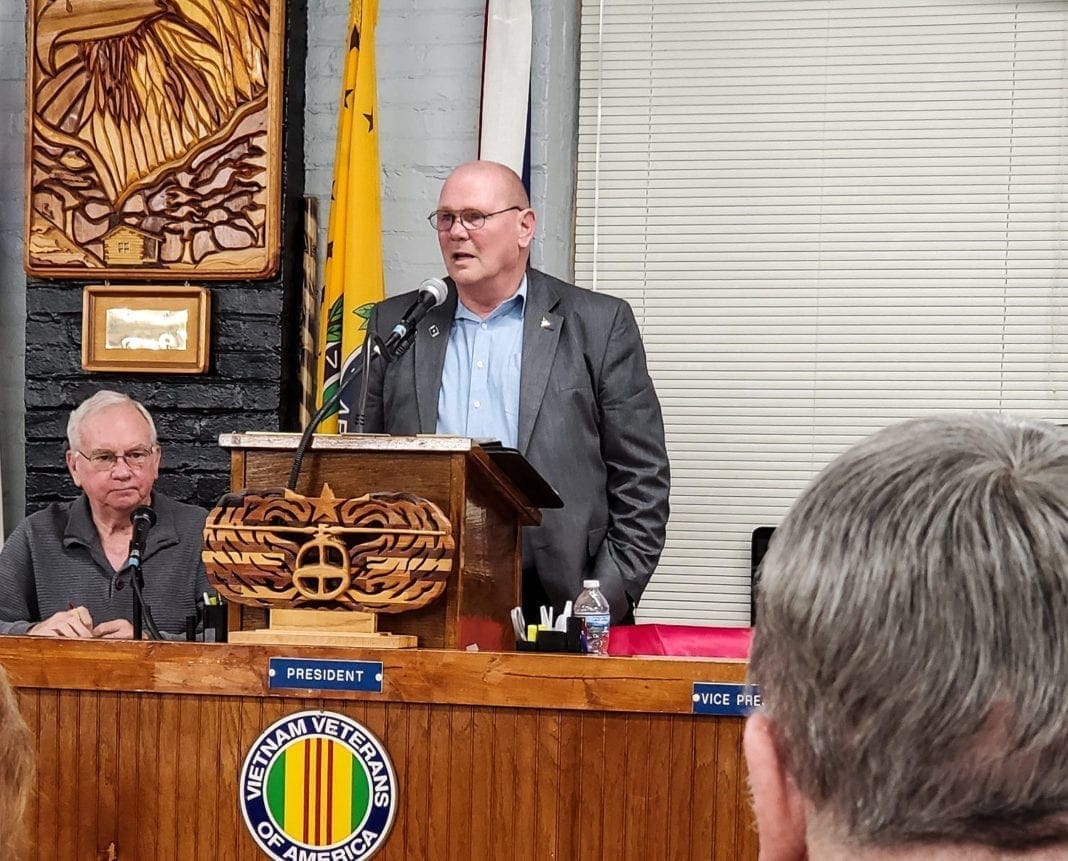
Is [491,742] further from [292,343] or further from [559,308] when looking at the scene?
[292,343]

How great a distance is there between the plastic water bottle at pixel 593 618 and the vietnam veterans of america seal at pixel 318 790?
418mm

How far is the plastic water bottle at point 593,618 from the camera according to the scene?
2279mm

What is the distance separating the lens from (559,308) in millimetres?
3111

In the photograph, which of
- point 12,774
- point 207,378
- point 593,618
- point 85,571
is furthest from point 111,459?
point 12,774

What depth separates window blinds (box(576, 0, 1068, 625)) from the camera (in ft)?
13.3

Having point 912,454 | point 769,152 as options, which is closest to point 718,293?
point 769,152

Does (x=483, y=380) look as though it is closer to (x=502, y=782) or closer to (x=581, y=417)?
(x=581, y=417)

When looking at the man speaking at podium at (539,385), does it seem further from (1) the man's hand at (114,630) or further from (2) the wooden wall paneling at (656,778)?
(2) the wooden wall paneling at (656,778)

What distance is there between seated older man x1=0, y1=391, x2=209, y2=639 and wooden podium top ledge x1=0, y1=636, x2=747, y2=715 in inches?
49.3

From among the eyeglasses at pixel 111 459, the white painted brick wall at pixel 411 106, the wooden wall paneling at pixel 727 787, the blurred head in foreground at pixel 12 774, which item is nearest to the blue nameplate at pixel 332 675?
the wooden wall paneling at pixel 727 787

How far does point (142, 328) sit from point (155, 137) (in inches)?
20.9

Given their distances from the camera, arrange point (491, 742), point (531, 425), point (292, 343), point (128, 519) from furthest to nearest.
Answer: point (292, 343)
point (128, 519)
point (531, 425)
point (491, 742)

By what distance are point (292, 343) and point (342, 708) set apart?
7.45ft

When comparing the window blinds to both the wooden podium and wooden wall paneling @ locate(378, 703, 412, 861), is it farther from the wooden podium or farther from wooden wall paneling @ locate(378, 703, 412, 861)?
wooden wall paneling @ locate(378, 703, 412, 861)
